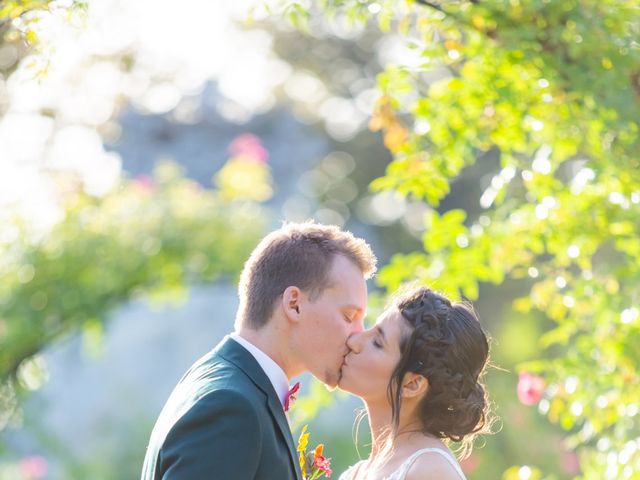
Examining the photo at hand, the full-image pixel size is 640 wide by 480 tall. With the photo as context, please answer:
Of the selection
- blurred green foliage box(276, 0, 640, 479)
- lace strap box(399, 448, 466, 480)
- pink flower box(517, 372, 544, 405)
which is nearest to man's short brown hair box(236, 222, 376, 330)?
lace strap box(399, 448, 466, 480)

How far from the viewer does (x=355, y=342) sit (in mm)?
3340

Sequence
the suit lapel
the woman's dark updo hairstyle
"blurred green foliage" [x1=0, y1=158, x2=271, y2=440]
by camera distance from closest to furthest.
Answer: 1. the suit lapel
2. the woman's dark updo hairstyle
3. "blurred green foliage" [x1=0, y1=158, x2=271, y2=440]

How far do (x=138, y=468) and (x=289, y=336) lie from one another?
9573mm

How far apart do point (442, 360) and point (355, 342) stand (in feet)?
1.04

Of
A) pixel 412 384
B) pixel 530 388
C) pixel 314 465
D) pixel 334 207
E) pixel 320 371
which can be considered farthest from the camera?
pixel 334 207

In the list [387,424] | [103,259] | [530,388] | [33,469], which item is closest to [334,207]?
[33,469]

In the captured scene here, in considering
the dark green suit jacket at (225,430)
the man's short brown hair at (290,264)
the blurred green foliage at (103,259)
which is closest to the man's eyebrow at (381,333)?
the man's short brown hair at (290,264)

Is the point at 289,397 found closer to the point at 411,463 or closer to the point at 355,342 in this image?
the point at 355,342

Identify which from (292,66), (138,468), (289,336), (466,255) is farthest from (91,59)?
(289,336)

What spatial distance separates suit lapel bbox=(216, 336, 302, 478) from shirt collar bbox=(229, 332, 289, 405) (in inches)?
0.7

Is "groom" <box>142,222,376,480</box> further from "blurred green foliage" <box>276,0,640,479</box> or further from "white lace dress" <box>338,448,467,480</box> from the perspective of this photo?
"blurred green foliage" <box>276,0,640,479</box>

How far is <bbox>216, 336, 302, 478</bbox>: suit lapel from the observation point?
2.95 metres

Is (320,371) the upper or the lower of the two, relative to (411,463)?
upper

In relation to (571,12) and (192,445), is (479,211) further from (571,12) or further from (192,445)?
(192,445)
